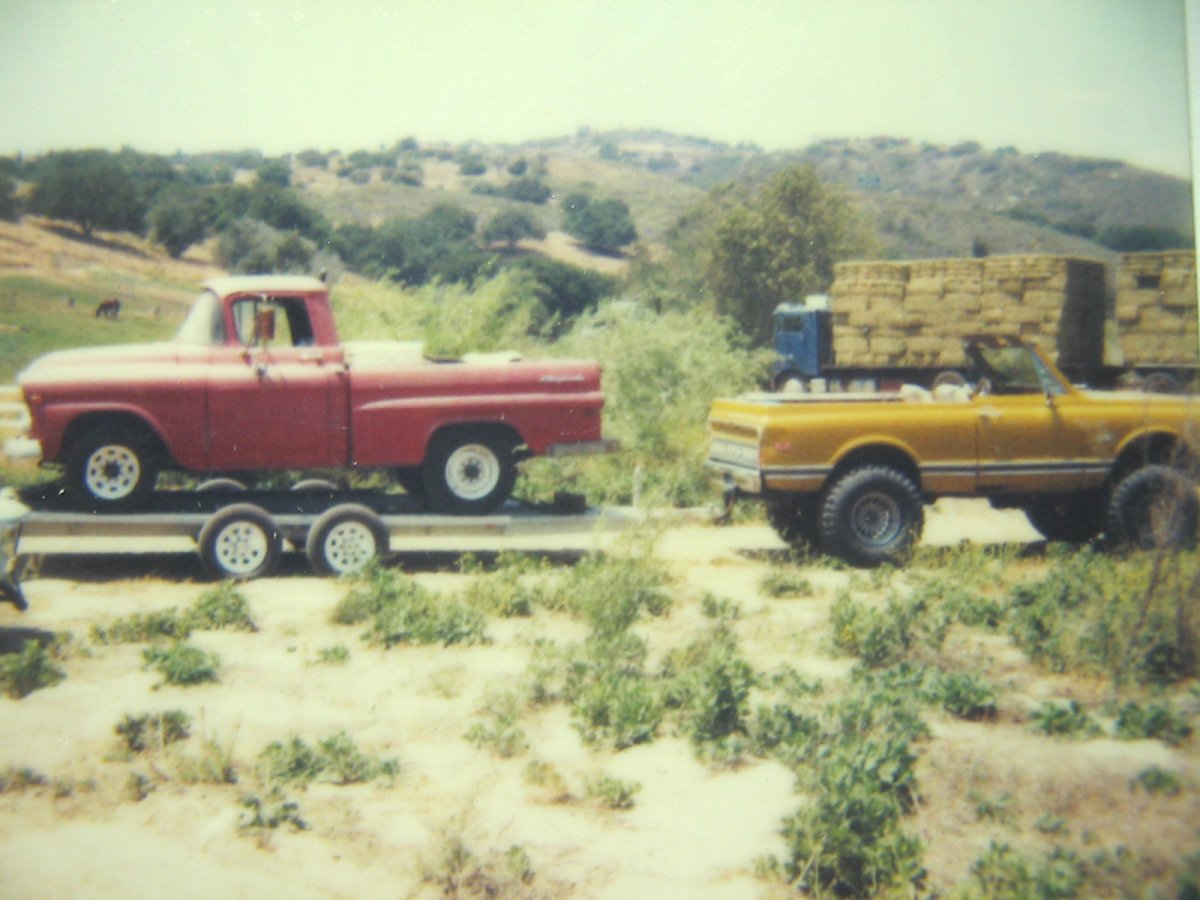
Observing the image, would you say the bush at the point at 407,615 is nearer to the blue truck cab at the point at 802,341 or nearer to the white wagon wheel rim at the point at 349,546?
the white wagon wheel rim at the point at 349,546

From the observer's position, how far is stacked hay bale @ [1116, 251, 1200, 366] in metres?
13.9

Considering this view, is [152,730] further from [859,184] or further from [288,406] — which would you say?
[859,184]

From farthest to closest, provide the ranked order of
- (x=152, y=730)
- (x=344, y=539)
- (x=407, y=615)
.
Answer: (x=344, y=539) → (x=407, y=615) → (x=152, y=730)

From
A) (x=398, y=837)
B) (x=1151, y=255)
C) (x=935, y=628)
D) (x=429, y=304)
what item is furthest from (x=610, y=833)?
(x=1151, y=255)

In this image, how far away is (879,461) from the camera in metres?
8.98

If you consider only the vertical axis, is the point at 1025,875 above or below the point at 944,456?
below

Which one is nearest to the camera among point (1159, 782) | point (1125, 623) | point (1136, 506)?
point (1159, 782)

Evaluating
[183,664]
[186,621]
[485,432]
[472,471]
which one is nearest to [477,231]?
[485,432]

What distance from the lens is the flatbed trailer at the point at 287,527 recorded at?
7.77 meters

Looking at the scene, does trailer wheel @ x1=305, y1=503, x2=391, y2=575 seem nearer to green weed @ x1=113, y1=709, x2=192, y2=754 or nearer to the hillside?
green weed @ x1=113, y1=709, x2=192, y2=754

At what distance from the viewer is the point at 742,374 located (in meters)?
14.0

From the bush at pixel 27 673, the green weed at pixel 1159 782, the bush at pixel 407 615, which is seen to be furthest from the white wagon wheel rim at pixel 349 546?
the green weed at pixel 1159 782

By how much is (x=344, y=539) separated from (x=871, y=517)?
161 inches

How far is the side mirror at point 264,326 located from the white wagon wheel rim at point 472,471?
165 cm
